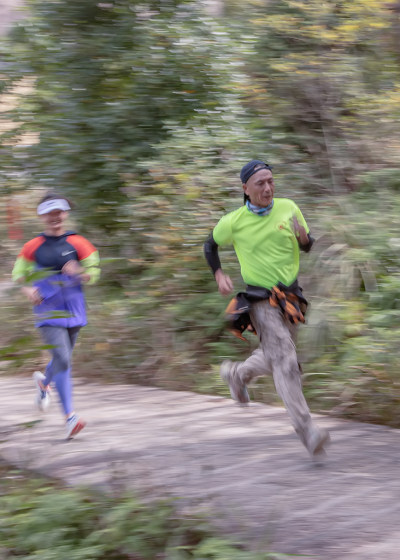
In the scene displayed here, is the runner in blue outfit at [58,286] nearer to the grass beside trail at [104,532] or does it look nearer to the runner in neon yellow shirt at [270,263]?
the runner in neon yellow shirt at [270,263]

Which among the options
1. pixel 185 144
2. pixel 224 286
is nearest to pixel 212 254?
pixel 224 286

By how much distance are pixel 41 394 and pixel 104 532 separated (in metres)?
3.17

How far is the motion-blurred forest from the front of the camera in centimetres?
865

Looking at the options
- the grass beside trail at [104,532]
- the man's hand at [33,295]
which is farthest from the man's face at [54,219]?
the grass beside trail at [104,532]

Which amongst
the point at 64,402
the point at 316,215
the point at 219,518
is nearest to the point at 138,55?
the point at 316,215

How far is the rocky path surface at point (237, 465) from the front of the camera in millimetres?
4371

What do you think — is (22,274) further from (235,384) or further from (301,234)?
(301,234)

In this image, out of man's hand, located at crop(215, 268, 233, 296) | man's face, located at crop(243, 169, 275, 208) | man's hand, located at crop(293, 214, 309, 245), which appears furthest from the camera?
man's hand, located at crop(215, 268, 233, 296)

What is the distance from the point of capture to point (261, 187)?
546 cm

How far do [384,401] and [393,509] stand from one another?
2213mm

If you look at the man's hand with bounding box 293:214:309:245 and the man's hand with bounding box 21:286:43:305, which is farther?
the man's hand with bounding box 21:286:43:305

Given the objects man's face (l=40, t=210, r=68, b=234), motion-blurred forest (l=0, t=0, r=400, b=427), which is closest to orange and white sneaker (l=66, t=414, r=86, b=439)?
man's face (l=40, t=210, r=68, b=234)

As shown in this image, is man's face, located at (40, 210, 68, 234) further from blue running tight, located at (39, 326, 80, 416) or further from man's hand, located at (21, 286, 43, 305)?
blue running tight, located at (39, 326, 80, 416)

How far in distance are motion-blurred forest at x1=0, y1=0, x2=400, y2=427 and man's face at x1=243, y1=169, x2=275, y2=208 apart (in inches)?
102
